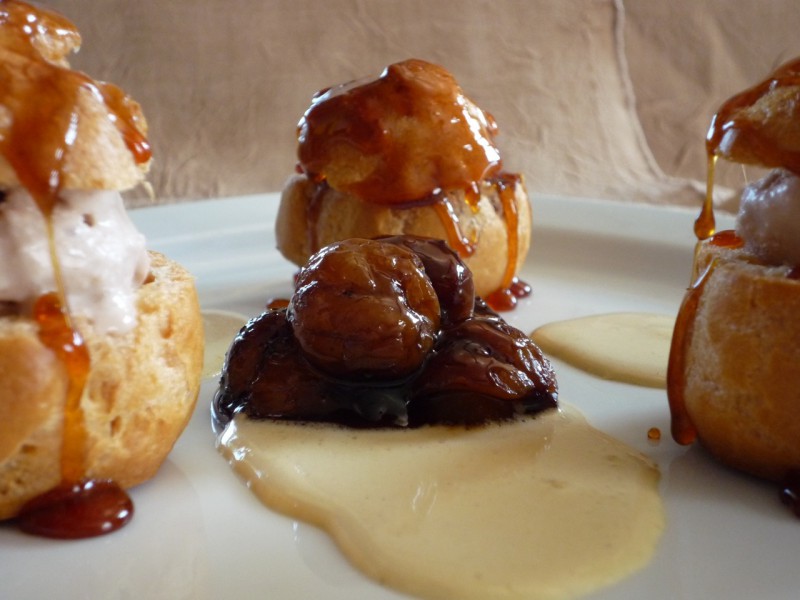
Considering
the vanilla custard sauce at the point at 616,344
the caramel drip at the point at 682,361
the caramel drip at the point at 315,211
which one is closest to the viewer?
the caramel drip at the point at 682,361

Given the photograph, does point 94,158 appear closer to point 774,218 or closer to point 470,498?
point 470,498

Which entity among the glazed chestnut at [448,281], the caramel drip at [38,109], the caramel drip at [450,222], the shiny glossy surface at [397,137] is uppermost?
the caramel drip at [38,109]

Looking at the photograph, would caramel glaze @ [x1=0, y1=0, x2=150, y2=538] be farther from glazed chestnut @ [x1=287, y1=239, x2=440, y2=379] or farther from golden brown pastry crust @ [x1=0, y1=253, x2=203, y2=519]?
glazed chestnut @ [x1=287, y1=239, x2=440, y2=379]

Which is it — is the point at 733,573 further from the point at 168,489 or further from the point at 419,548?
the point at 168,489

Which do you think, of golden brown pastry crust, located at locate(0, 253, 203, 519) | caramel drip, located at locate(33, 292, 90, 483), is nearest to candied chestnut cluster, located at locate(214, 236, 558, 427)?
golden brown pastry crust, located at locate(0, 253, 203, 519)

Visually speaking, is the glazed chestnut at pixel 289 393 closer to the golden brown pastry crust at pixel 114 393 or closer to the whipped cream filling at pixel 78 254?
the golden brown pastry crust at pixel 114 393

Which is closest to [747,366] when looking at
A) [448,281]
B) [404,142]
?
[448,281]

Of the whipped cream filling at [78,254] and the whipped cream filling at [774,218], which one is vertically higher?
the whipped cream filling at [774,218]

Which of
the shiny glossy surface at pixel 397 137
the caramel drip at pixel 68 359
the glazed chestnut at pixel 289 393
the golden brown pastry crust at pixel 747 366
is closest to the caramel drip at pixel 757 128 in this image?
the golden brown pastry crust at pixel 747 366
